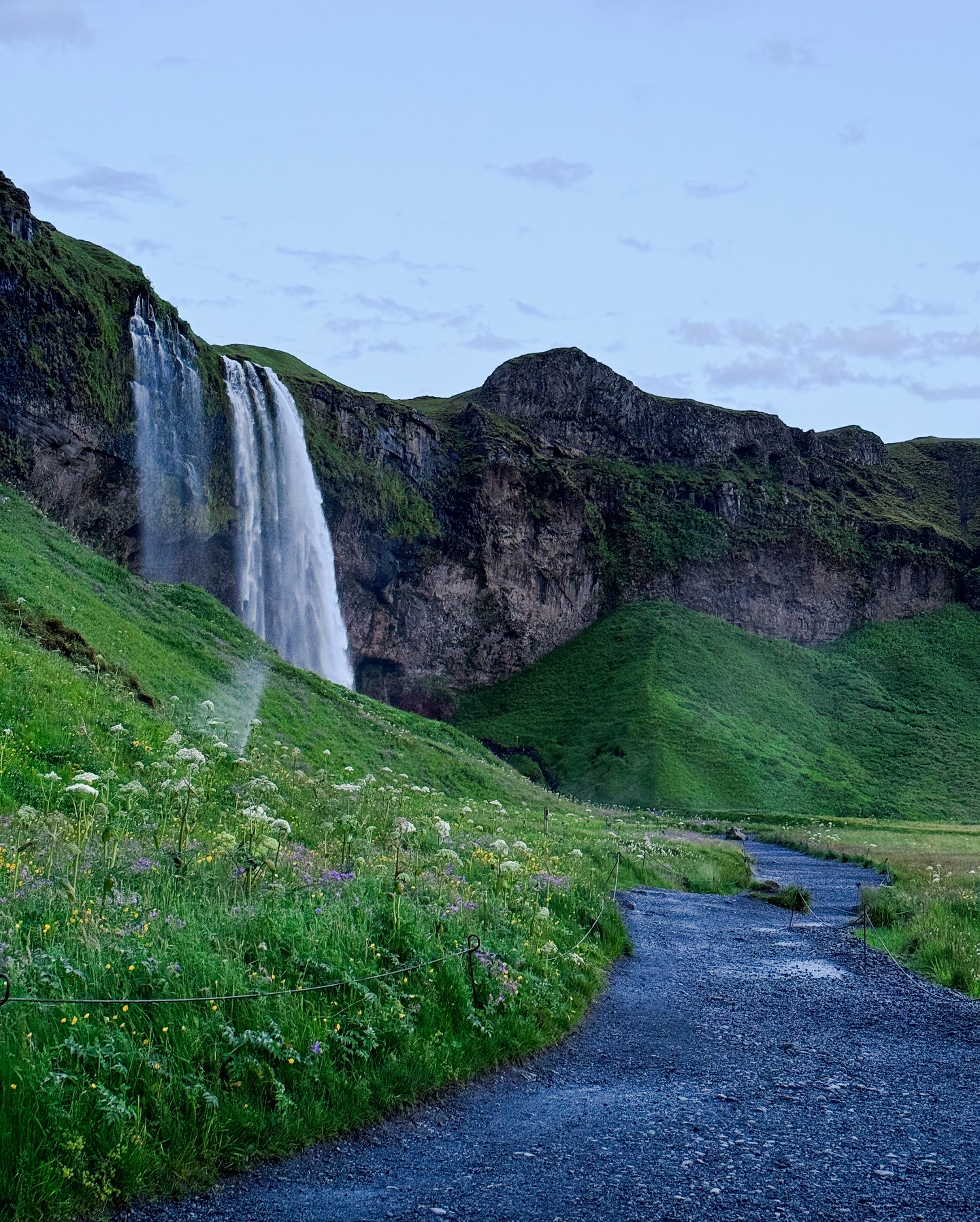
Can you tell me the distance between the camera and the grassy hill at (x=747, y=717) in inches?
3435

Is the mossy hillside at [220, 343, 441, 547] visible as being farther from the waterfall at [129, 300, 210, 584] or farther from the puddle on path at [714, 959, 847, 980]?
the puddle on path at [714, 959, 847, 980]

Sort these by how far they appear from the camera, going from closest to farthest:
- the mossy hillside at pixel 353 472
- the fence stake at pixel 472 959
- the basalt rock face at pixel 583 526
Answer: the fence stake at pixel 472 959, the mossy hillside at pixel 353 472, the basalt rock face at pixel 583 526

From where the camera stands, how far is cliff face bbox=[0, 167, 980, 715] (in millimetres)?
65188

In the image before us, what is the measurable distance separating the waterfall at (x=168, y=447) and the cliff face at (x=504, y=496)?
42.0 inches

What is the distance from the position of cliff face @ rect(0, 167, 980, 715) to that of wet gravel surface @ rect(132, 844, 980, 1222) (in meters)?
61.2

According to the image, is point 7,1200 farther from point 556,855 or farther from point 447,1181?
point 556,855

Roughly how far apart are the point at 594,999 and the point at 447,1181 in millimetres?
6302

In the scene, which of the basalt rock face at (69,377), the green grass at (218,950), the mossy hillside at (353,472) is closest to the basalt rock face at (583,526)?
the mossy hillside at (353,472)

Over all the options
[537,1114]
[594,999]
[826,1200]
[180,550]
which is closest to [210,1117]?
[537,1114]

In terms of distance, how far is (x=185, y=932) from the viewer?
9.10 meters

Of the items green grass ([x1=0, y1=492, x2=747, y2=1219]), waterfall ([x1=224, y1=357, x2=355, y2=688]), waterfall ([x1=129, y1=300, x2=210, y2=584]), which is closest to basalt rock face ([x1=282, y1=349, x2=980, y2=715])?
waterfall ([x1=224, y1=357, x2=355, y2=688])

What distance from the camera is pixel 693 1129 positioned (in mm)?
8688

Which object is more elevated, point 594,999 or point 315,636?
point 315,636

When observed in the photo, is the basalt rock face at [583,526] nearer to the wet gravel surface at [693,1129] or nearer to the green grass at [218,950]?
the green grass at [218,950]
